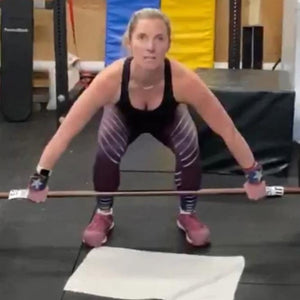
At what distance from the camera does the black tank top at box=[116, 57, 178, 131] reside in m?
2.09

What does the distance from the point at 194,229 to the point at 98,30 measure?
203 cm

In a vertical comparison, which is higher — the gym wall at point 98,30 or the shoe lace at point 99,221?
the gym wall at point 98,30

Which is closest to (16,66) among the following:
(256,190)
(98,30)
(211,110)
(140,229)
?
(98,30)

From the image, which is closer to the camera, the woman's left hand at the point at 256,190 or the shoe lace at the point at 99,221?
the woman's left hand at the point at 256,190

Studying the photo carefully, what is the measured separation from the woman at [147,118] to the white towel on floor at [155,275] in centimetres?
12

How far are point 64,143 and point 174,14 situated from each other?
1.88 metres

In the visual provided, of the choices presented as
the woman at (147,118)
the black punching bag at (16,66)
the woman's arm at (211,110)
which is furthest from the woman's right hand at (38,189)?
the black punching bag at (16,66)

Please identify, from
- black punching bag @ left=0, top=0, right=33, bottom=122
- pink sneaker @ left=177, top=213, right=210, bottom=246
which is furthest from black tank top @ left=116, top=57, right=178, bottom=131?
black punching bag @ left=0, top=0, right=33, bottom=122

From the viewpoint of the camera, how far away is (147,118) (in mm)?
2184

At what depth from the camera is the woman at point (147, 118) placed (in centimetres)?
203

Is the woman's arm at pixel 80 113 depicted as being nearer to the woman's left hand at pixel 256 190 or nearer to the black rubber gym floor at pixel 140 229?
the black rubber gym floor at pixel 140 229

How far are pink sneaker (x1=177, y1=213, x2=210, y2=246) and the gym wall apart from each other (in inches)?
71.8

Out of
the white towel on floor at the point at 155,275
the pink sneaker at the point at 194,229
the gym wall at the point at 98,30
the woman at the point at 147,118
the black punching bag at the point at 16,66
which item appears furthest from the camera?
the gym wall at the point at 98,30

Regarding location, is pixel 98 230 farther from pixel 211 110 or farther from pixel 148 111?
pixel 211 110
